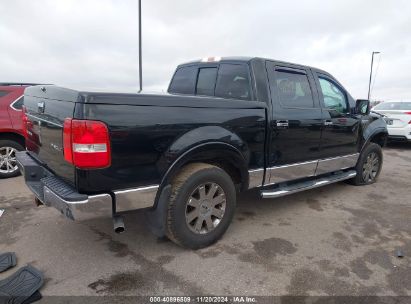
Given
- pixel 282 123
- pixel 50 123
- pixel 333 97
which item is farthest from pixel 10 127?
pixel 333 97

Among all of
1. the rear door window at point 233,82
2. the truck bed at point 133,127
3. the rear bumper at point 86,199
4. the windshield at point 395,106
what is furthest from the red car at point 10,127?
the windshield at point 395,106

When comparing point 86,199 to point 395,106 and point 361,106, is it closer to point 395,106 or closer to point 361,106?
point 361,106

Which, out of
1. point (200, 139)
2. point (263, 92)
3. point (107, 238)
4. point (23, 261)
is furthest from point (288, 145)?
point (23, 261)

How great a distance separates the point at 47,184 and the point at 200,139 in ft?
4.61

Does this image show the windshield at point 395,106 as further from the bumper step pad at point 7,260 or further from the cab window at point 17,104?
the bumper step pad at point 7,260

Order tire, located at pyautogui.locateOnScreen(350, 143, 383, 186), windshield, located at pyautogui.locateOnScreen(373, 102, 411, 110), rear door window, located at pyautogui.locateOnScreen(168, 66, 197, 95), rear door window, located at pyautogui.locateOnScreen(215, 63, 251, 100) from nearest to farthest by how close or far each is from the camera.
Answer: rear door window, located at pyautogui.locateOnScreen(215, 63, 251, 100) → rear door window, located at pyautogui.locateOnScreen(168, 66, 197, 95) → tire, located at pyautogui.locateOnScreen(350, 143, 383, 186) → windshield, located at pyautogui.locateOnScreen(373, 102, 411, 110)

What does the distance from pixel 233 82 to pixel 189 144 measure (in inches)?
50.9

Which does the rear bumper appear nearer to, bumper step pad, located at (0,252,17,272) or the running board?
bumper step pad, located at (0,252,17,272)

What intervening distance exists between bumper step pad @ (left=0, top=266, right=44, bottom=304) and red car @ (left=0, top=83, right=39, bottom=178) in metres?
3.56

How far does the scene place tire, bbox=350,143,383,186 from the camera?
5.68 metres

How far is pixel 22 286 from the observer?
2.70 metres

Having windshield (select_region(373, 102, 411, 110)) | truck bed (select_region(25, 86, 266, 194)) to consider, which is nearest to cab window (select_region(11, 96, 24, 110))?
truck bed (select_region(25, 86, 266, 194))

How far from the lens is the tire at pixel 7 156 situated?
5812 millimetres

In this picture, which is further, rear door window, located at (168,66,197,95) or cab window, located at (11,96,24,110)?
cab window, located at (11,96,24,110)
